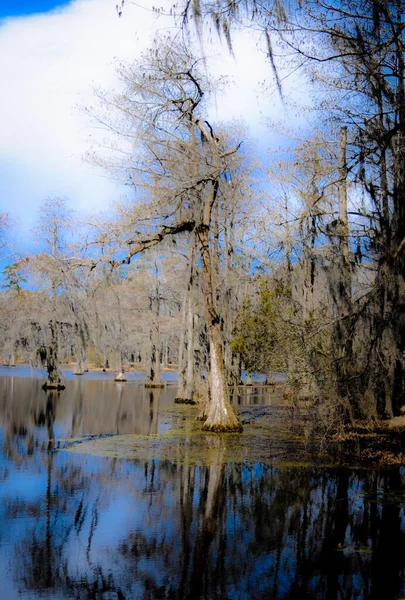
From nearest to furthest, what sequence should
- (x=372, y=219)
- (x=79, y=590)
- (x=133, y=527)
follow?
(x=79, y=590) < (x=133, y=527) < (x=372, y=219)

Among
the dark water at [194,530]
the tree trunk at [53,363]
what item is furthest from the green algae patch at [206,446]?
the tree trunk at [53,363]

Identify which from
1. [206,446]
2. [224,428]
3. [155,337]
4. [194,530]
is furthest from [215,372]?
[155,337]

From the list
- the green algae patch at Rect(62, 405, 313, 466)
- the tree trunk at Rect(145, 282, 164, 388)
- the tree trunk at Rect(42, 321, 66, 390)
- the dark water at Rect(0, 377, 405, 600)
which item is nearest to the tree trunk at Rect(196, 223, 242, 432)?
the green algae patch at Rect(62, 405, 313, 466)

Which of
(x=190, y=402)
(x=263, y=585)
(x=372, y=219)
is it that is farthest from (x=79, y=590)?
(x=190, y=402)

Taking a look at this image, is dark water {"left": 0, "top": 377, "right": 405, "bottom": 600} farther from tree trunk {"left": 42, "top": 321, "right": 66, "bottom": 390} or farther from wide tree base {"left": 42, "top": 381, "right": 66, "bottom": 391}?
wide tree base {"left": 42, "top": 381, "right": 66, "bottom": 391}

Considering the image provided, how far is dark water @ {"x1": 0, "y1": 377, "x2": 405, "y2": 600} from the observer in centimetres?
390

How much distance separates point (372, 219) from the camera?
9172 mm

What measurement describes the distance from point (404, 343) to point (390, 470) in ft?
6.10

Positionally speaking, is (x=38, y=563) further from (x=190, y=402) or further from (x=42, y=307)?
(x=42, y=307)

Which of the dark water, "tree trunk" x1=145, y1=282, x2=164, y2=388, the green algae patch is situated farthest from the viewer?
"tree trunk" x1=145, y1=282, x2=164, y2=388

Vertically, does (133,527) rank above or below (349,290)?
below

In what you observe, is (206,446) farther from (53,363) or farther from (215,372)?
(53,363)

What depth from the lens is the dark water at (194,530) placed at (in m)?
3.90

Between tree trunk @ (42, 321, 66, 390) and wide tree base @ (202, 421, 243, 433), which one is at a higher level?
tree trunk @ (42, 321, 66, 390)
